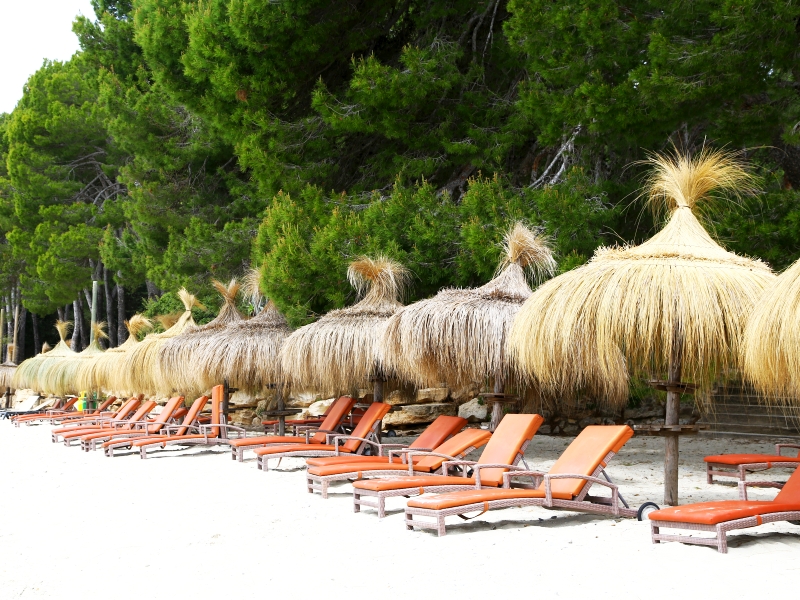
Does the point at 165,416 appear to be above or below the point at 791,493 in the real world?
below

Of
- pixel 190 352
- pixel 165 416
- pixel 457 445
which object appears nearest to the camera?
pixel 457 445

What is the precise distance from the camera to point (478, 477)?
233 inches

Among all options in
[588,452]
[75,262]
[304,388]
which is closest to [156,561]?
[588,452]

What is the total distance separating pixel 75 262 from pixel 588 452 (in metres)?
24.5

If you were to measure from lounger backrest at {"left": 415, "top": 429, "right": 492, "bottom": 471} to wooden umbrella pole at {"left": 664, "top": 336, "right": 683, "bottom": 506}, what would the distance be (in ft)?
5.47

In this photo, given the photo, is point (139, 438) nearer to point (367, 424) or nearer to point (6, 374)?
point (367, 424)

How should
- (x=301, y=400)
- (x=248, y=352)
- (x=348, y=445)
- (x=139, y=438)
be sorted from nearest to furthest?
1. (x=348, y=445)
2. (x=139, y=438)
3. (x=248, y=352)
4. (x=301, y=400)

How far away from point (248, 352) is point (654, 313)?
7.40 meters

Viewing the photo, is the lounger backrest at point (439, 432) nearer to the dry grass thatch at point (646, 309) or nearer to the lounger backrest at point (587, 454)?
the dry grass thatch at point (646, 309)

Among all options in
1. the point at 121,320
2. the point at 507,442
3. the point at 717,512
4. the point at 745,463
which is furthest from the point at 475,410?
the point at 121,320

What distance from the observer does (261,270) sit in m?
11.9

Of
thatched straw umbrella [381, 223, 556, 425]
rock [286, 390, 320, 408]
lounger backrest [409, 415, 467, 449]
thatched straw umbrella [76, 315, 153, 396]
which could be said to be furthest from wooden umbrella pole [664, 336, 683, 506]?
thatched straw umbrella [76, 315, 153, 396]

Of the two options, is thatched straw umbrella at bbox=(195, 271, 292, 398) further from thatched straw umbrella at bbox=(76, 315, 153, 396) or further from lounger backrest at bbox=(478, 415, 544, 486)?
lounger backrest at bbox=(478, 415, 544, 486)

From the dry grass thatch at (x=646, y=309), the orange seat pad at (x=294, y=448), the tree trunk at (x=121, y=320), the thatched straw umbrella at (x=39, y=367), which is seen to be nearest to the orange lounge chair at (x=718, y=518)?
the dry grass thatch at (x=646, y=309)
